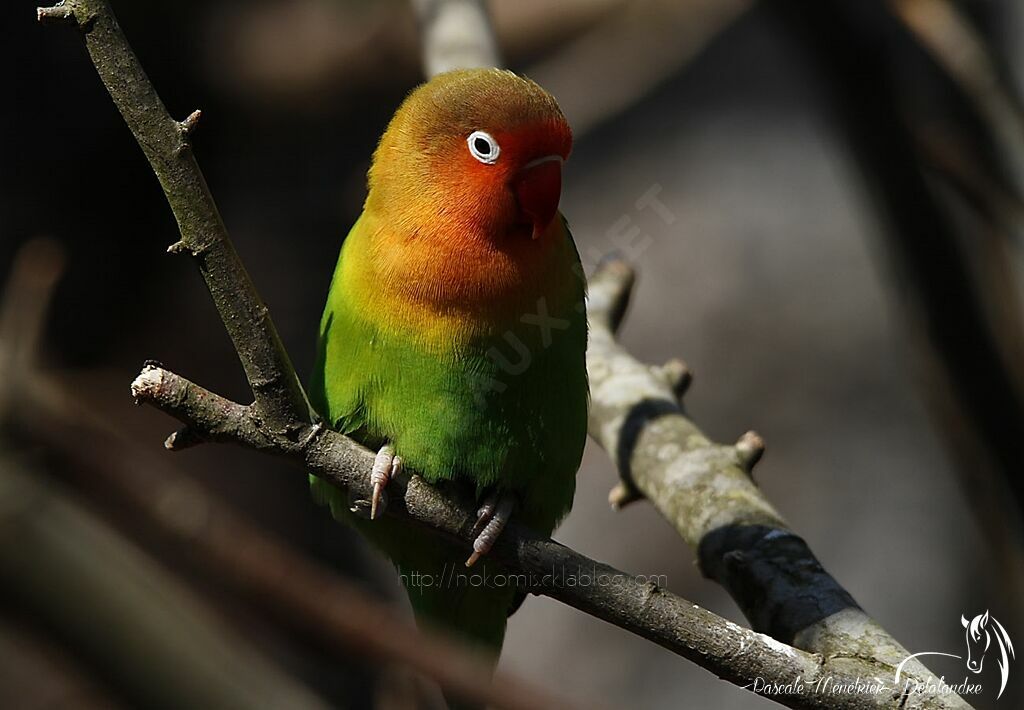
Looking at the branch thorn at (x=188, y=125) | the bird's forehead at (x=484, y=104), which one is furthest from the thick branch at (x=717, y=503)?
the branch thorn at (x=188, y=125)

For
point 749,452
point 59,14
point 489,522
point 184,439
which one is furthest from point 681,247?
point 59,14

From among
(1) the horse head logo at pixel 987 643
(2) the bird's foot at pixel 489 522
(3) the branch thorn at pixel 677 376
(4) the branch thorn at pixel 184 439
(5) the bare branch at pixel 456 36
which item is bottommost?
(4) the branch thorn at pixel 184 439

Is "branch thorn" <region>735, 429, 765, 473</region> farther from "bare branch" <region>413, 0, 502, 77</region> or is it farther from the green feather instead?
"bare branch" <region>413, 0, 502, 77</region>

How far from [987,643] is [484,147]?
196 cm

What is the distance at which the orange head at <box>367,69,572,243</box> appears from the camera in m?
2.46

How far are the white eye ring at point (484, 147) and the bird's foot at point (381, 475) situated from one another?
70 centimetres

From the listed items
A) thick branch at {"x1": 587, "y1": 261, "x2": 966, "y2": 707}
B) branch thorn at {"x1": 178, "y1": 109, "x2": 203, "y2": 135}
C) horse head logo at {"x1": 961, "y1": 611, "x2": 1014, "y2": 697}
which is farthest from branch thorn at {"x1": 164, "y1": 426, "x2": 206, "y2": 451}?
horse head logo at {"x1": 961, "y1": 611, "x2": 1014, "y2": 697}

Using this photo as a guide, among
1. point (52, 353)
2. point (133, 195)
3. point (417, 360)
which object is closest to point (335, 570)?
point (52, 353)

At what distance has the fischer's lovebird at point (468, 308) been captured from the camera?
2.46m

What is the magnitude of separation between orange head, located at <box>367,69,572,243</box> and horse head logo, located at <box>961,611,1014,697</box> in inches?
63.3

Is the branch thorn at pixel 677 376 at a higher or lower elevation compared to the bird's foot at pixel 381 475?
higher

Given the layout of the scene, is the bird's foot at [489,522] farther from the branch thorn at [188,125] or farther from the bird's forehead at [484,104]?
the branch thorn at [188,125]

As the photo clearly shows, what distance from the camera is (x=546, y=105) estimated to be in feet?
8.14

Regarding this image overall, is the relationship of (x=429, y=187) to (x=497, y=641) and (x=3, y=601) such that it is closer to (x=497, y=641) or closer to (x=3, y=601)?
(x=497, y=641)
